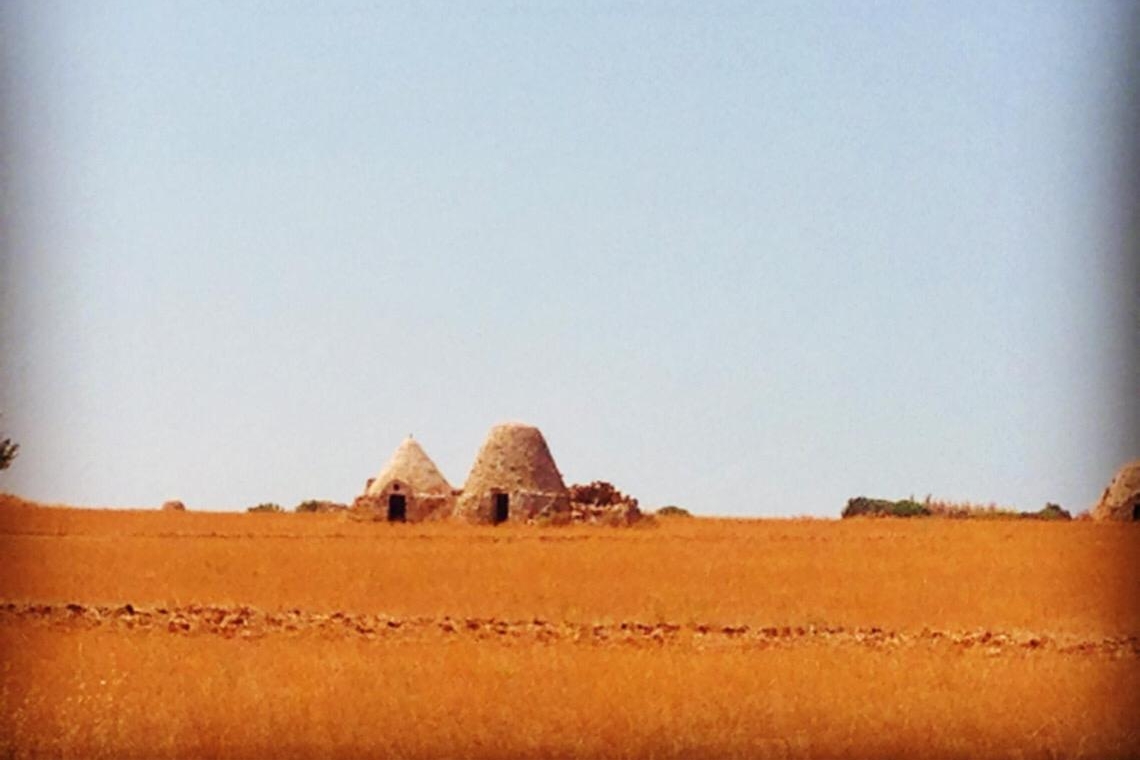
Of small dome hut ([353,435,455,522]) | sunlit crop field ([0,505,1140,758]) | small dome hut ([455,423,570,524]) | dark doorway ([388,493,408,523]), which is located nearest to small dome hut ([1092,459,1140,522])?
small dome hut ([455,423,570,524])

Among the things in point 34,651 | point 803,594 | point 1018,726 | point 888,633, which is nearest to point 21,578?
point 34,651

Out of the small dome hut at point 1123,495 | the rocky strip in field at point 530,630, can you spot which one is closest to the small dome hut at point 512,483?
the small dome hut at point 1123,495

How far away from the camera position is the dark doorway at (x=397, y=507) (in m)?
44.3

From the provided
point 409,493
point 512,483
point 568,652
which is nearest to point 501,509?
point 512,483

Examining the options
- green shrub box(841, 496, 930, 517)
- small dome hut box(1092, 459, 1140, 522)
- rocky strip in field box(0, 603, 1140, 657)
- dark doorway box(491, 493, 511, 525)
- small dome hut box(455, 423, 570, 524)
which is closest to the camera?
rocky strip in field box(0, 603, 1140, 657)

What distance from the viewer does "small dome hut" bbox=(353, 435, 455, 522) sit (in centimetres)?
4441

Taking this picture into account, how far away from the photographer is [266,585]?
70.4 feet

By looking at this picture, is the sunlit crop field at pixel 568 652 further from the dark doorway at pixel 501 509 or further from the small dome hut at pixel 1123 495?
the dark doorway at pixel 501 509

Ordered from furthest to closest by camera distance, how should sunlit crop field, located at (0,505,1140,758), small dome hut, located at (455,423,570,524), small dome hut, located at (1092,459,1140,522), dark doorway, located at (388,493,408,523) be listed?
dark doorway, located at (388,493,408,523)
small dome hut, located at (455,423,570,524)
small dome hut, located at (1092,459,1140,522)
sunlit crop field, located at (0,505,1140,758)

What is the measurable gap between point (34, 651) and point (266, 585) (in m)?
7.60

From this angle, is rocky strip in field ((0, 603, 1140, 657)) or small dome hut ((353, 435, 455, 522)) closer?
rocky strip in field ((0, 603, 1140, 657))

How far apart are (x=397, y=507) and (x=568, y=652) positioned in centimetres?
3038

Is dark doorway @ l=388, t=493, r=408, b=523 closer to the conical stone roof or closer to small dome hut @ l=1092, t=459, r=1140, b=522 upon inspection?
the conical stone roof

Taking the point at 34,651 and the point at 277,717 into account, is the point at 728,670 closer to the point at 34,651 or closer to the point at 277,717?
the point at 277,717
